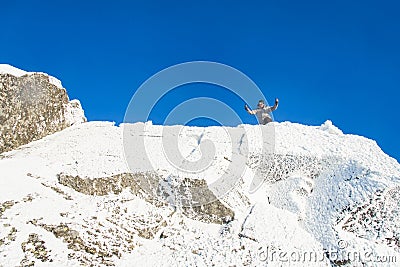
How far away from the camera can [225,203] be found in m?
22.4

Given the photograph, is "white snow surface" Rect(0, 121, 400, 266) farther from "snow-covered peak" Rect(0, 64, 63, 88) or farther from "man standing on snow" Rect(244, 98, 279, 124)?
"man standing on snow" Rect(244, 98, 279, 124)

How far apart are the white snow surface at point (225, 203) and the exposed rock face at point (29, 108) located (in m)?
1.20

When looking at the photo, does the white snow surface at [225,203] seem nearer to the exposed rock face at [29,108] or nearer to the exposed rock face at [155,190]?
the exposed rock face at [155,190]

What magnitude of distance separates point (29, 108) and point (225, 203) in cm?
1696

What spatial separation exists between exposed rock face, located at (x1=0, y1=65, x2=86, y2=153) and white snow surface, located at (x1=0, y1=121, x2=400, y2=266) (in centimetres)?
120

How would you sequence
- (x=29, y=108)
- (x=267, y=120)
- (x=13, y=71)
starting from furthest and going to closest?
(x=267, y=120) < (x=13, y=71) < (x=29, y=108)

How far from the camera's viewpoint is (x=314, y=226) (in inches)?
827

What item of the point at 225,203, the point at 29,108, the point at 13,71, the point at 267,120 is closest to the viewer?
the point at 225,203

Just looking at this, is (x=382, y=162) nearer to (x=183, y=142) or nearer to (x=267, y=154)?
(x=267, y=154)

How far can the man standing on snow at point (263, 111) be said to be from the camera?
3481 cm

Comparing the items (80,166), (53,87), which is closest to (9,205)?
(80,166)

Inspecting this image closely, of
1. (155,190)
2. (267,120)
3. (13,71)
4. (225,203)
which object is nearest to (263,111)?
(267,120)

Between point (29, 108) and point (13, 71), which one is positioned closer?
point (29, 108)

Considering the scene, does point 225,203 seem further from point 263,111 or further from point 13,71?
point 13,71
